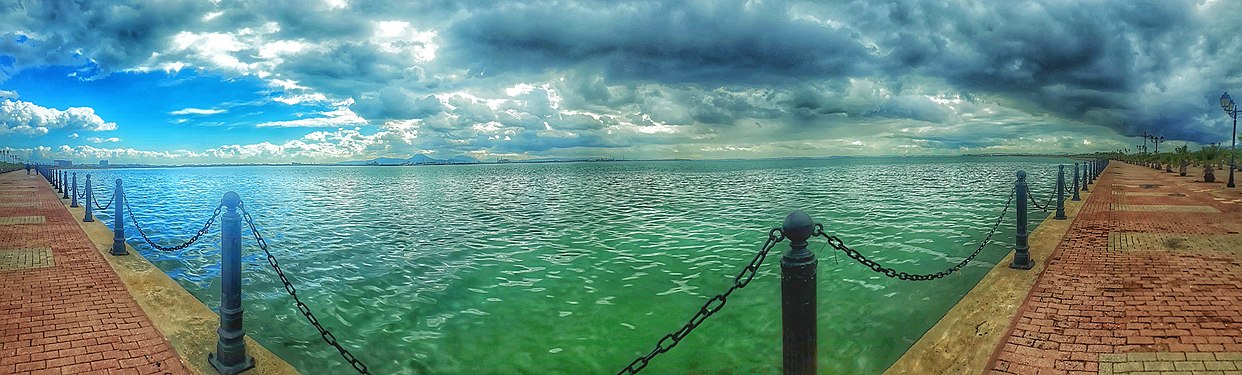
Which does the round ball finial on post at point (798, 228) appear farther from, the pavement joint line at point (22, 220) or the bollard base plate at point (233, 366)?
the pavement joint line at point (22, 220)

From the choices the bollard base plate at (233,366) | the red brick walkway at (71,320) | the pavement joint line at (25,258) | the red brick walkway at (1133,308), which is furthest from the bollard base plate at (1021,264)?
the pavement joint line at (25,258)

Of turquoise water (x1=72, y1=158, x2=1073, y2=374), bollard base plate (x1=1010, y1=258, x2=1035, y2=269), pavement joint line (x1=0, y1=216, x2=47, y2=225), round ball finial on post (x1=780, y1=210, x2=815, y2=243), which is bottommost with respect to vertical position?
turquoise water (x1=72, y1=158, x2=1073, y2=374)

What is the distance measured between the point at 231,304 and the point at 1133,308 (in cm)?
802

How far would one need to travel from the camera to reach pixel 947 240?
1340 cm

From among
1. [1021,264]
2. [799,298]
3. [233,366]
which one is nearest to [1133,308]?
[1021,264]

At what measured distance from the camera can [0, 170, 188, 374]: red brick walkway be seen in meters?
5.08

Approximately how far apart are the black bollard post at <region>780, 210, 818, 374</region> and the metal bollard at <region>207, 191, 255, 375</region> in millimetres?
4352

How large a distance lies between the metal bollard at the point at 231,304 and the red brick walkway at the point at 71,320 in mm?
337

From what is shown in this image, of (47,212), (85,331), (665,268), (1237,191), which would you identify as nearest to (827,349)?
(665,268)

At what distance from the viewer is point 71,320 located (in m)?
6.24

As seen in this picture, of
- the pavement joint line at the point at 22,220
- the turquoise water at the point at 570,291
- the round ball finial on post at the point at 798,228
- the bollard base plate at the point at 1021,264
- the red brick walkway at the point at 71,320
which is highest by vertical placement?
the round ball finial on post at the point at 798,228

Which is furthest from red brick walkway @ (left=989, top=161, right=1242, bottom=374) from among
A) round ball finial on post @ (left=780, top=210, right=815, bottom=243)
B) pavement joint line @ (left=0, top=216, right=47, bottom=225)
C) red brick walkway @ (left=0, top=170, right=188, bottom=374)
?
pavement joint line @ (left=0, top=216, right=47, bottom=225)

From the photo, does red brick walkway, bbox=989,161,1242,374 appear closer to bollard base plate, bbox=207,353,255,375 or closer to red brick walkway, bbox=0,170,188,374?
bollard base plate, bbox=207,353,255,375

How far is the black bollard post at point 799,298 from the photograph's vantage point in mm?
3396
